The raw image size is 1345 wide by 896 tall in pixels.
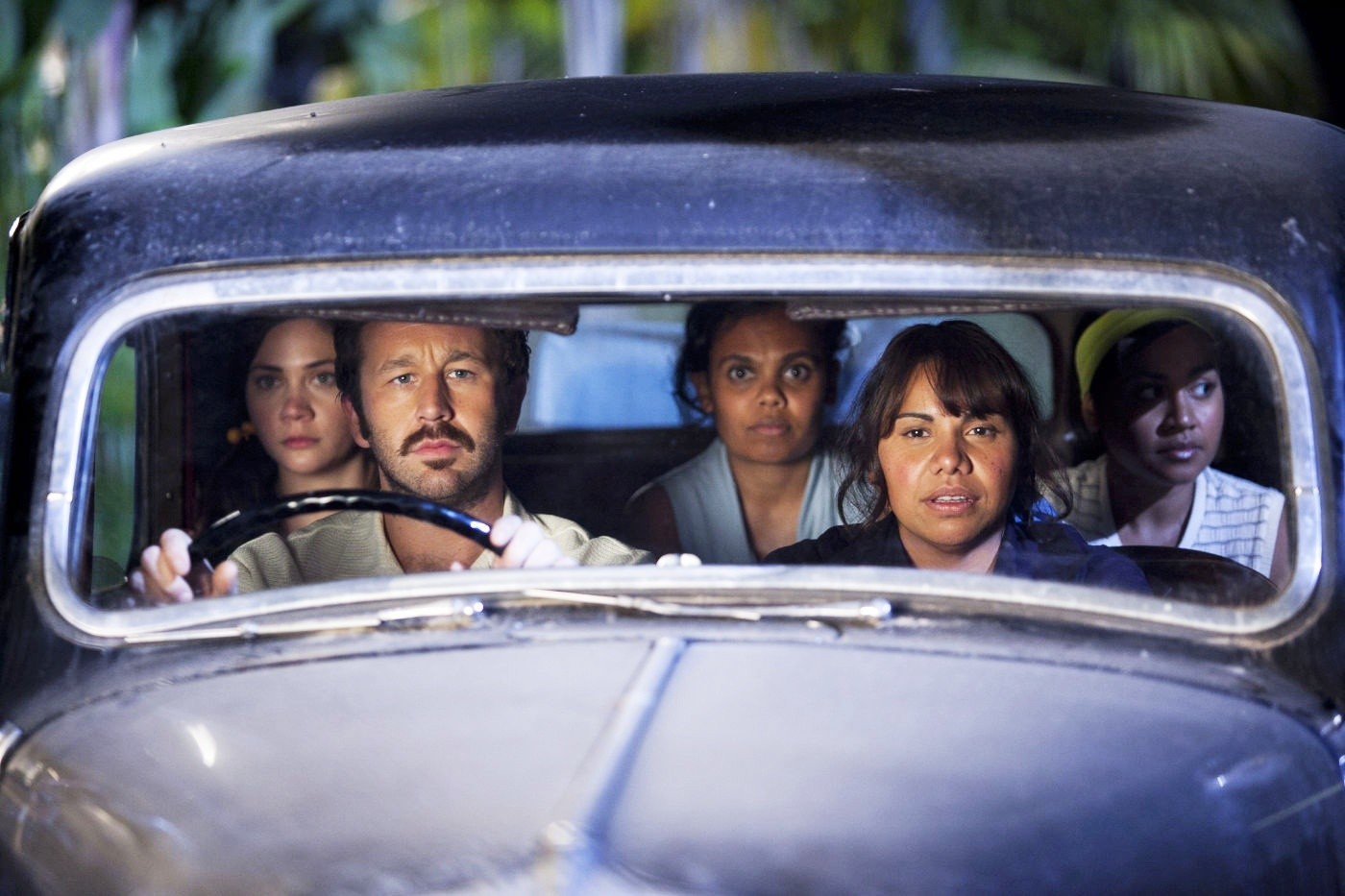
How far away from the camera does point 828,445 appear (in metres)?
2.73

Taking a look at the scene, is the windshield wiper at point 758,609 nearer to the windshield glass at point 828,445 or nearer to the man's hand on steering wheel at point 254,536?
the windshield glass at point 828,445

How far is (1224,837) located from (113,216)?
157 centimetres

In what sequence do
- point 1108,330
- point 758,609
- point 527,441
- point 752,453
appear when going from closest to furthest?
point 758,609 < point 1108,330 < point 752,453 < point 527,441

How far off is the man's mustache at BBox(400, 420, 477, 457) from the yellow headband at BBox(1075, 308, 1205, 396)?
949 millimetres

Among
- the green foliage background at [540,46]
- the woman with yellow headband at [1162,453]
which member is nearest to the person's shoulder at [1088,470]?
the woman with yellow headband at [1162,453]

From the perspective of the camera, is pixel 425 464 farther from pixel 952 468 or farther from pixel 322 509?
pixel 952 468

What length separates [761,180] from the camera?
2.06 meters

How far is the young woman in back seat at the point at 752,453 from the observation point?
8.65ft

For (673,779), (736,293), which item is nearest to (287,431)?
(736,293)

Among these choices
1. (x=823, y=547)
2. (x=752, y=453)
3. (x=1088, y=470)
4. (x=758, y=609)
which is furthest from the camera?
(x=752, y=453)

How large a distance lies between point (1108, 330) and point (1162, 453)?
0.68 ft

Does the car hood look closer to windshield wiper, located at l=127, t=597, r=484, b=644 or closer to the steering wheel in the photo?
windshield wiper, located at l=127, t=597, r=484, b=644

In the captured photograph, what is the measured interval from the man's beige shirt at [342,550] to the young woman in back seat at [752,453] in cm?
18

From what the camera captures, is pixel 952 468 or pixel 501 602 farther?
pixel 952 468
